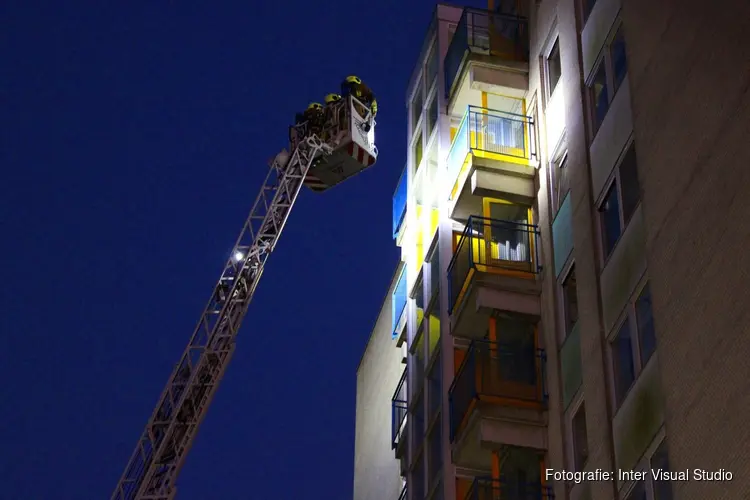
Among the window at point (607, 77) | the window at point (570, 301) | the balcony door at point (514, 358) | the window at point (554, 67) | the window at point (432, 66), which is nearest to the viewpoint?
the window at point (607, 77)

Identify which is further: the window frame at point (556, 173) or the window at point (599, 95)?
the window frame at point (556, 173)

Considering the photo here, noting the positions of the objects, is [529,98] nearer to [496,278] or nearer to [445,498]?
[496,278]

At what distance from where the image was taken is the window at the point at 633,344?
18.9m

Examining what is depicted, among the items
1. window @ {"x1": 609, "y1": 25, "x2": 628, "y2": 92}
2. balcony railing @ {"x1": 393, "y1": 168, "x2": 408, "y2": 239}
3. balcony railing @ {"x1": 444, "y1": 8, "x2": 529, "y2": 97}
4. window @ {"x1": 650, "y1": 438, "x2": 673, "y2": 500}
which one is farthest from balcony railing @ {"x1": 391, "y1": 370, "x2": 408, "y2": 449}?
window @ {"x1": 650, "y1": 438, "x2": 673, "y2": 500}

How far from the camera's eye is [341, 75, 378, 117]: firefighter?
136 ft

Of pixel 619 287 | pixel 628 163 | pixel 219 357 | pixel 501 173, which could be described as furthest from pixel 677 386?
pixel 219 357

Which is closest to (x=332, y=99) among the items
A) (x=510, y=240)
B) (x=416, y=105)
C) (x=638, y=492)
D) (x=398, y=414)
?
(x=416, y=105)

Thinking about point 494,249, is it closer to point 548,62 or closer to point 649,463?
point 548,62

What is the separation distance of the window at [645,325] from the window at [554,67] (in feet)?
28.3

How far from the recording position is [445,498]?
977 inches

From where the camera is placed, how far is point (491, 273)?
2520cm

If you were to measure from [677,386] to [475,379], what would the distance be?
7326 mm

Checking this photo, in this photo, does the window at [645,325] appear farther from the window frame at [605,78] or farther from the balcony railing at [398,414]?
the balcony railing at [398,414]

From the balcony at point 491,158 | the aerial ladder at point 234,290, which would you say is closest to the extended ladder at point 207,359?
the aerial ladder at point 234,290
